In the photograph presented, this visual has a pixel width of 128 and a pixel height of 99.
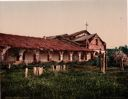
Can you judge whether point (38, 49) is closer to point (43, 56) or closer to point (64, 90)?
point (43, 56)

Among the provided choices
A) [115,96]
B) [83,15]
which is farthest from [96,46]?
[115,96]

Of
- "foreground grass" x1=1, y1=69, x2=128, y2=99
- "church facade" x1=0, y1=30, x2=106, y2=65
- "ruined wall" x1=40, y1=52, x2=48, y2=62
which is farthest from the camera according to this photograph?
"ruined wall" x1=40, y1=52, x2=48, y2=62

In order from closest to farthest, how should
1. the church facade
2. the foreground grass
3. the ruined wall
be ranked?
the foreground grass
the church facade
the ruined wall

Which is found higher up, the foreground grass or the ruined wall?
the ruined wall

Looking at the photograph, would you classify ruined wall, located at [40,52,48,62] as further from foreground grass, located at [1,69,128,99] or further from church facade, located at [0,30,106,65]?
foreground grass, located at [1,69,128,99]

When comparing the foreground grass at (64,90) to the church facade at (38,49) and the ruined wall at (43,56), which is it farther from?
the ruined wall at (43,56)

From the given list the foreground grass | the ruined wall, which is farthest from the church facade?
the foreground grass

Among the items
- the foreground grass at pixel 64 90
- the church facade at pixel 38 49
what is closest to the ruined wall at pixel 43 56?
the church facade at pixel 38 49

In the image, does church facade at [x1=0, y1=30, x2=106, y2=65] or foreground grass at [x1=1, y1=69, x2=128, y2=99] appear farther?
church facade at [x1=0, y1=30, x2=106, y2=65]

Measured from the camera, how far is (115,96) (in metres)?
8.07

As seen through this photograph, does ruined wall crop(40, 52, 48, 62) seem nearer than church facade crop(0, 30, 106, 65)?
No

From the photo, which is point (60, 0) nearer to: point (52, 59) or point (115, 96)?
point (115, 96)

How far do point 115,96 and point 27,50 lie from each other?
10775 mm

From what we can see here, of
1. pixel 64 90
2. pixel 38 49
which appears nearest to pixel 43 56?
pixel 38 49
